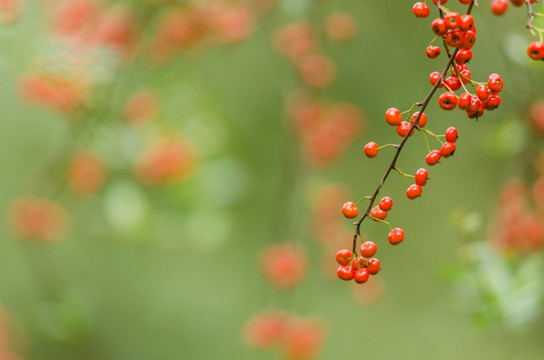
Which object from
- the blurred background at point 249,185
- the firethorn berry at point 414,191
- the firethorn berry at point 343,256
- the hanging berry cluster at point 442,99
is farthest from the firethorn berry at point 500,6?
the blurred background at point 249,185

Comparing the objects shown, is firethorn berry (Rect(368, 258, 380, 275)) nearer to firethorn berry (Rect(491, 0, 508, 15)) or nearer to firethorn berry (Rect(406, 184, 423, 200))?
firethorn berry (Rect(406, 184, 423, 200))

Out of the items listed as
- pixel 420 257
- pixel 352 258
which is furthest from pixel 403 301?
pixel 352 258

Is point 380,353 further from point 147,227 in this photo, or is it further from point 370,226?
point 147,227

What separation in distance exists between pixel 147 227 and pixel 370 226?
123cm

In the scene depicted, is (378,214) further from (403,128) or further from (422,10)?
(422,10)

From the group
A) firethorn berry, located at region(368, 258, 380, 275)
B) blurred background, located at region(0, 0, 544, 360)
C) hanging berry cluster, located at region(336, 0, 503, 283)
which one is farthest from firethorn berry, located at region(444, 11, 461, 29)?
blurred background, located at region(0, 0, 544, 360)

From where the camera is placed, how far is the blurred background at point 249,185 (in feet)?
4.60

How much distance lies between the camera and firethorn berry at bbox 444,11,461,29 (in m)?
0.59

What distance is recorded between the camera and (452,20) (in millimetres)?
593

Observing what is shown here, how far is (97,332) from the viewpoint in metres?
2.99

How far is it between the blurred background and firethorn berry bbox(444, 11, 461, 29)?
1.89ft

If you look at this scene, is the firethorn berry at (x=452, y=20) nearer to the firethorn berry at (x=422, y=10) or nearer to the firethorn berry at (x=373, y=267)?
the firethorn berry at (x=422, y=10)

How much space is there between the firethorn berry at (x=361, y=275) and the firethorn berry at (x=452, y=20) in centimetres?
28

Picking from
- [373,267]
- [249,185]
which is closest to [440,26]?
[373,267]
